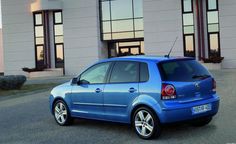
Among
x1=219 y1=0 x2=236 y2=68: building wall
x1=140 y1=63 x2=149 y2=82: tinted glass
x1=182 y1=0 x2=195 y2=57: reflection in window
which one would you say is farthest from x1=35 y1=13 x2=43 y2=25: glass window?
x1=140 y1=63 x2=149 y2=82: tinted glass

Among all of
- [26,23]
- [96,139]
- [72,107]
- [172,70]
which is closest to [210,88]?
[172,70]

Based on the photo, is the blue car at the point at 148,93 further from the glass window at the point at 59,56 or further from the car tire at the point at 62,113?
the glass window at the point at 59,56

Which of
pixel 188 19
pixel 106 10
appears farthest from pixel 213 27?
pixel 106 10

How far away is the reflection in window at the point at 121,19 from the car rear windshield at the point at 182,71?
2939 cm

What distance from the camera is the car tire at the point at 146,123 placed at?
8.26 m

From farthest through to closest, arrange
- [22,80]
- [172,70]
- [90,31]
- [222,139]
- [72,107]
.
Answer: [90,31]
[22,80]
[72,107]
[172,70]
[222,139]

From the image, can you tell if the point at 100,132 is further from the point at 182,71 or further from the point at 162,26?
the point at 162,26

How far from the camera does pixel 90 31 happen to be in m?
39.4

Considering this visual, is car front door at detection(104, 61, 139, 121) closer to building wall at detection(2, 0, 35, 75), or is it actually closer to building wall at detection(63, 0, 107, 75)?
building wall at detection(63, 0, 107, 75)

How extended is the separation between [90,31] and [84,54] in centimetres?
204

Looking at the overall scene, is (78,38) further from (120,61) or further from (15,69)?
(120,61)

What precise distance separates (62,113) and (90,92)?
1.20 metres

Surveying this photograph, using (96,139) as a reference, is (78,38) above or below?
above

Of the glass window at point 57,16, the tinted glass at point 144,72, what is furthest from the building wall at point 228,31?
the tinted glass at point 144,72
